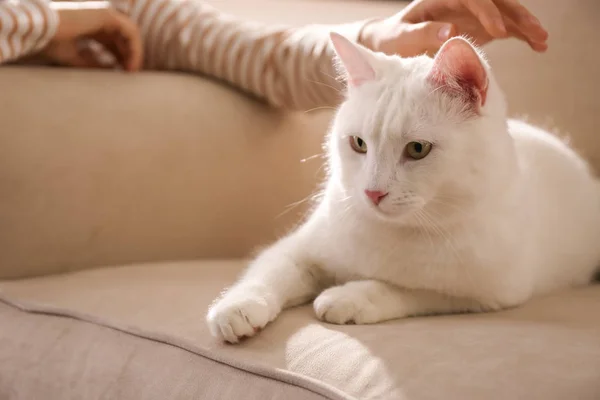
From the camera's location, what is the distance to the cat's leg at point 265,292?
2.67 feet

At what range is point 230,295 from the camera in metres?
0.88

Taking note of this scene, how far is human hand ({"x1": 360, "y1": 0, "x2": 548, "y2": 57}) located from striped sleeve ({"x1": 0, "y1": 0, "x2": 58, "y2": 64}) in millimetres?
681

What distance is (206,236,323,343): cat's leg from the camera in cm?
81

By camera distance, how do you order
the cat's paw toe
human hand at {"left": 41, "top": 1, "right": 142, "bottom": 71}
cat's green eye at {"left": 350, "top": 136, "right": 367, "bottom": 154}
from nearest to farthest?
the cat's paw toe, cat's green eye at {"left": 350, "top": 136, "right": 367, "bottom": 154}, human hand at {"left": 41, "top": 1, "right": 142, "bottom": 71}

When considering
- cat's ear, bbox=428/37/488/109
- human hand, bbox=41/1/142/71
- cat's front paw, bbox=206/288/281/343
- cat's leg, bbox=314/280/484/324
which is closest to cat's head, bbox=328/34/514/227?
cat's ear, bbox=428/37/488/109

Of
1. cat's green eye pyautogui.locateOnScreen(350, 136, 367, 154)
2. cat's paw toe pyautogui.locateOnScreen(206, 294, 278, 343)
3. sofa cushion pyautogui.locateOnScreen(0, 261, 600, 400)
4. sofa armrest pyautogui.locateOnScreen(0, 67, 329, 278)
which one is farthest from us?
sofa armrest pyautogui.locateOnScreen(0, 67, 329, 278)

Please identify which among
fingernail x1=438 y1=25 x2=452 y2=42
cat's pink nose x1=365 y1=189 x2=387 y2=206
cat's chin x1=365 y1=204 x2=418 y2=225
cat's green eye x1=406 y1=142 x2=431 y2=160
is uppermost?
fingernail x1=438 y1=25 x2=452 y2=42

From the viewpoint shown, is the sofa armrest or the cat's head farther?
the sofa armrest

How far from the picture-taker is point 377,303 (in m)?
0.89

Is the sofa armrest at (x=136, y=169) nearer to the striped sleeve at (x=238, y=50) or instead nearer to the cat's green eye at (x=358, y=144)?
the striped sleeve at (x=238, y=50)

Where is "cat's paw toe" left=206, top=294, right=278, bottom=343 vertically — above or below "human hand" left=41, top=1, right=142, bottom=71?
below

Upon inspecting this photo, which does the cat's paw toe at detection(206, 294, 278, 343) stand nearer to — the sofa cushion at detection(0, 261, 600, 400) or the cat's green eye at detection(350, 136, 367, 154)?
the sofa cushion at detection(0, 261, 600, 400)

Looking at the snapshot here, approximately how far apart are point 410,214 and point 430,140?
0.35ft

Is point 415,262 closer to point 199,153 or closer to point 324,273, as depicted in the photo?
point 324,273
